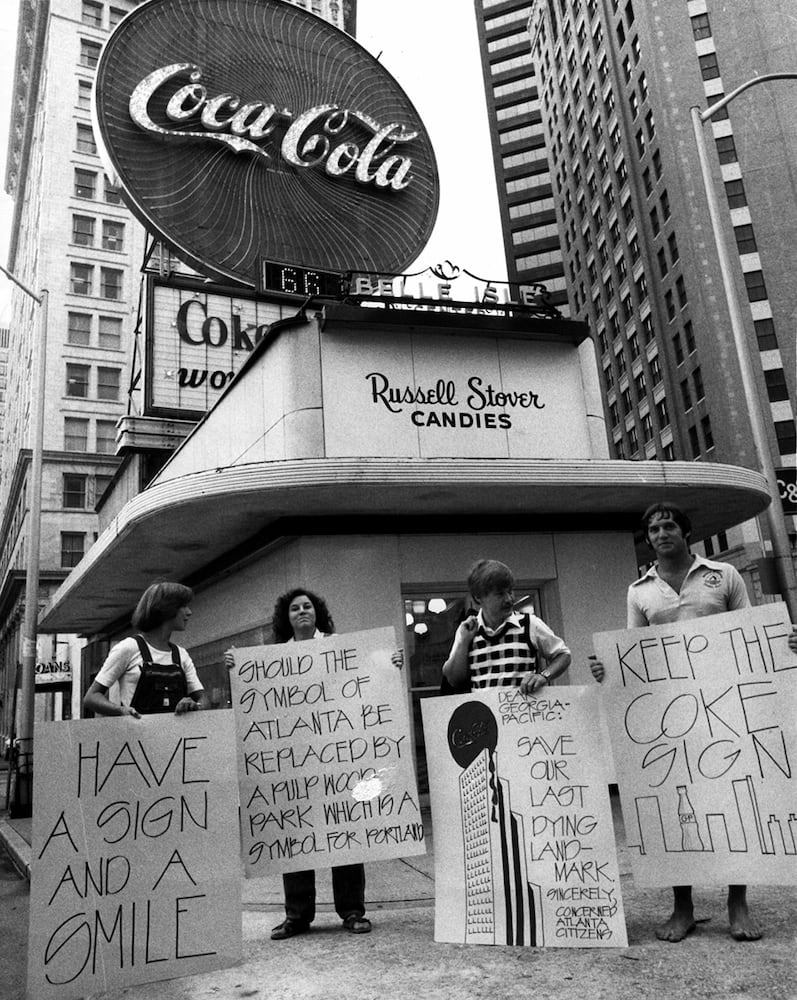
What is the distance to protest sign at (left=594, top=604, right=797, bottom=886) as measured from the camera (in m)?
4.02

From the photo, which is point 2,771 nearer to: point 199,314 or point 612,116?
point 199,314

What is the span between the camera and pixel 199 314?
603 inches

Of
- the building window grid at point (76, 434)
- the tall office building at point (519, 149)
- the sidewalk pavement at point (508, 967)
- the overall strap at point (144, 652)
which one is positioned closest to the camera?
the sidewalk pavement at point (508, 967)

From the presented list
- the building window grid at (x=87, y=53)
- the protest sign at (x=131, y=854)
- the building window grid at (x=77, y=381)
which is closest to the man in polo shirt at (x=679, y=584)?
the protest sign at (x=131, y=854)

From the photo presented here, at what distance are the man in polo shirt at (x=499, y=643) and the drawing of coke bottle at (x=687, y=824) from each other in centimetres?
86

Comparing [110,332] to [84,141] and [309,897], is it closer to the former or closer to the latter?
[84,141]

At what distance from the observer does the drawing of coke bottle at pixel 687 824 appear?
13.5 ft

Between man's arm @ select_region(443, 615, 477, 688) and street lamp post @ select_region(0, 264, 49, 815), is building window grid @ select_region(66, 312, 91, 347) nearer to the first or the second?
street lamp post @ select_region(0, 264, 49, 815)

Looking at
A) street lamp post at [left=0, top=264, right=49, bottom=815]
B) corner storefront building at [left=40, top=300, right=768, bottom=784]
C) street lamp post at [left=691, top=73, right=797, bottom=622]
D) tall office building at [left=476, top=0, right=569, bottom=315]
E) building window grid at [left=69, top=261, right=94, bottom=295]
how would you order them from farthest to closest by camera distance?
tall office building at [left=476, top=0, right=569, bottom=315] → building window grid at [left=69, top=261, right=94, bottom=295] → street lamp post at [left=0, top=264, right=49, bottom=815] → street lamp post at [left=691, top=73, right=797, bottom=622] → corner storefront building at [left=40, top=300, right=768, bottom=784]

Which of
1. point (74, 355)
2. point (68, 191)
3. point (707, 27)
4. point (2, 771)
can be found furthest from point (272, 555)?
point (707, 27)

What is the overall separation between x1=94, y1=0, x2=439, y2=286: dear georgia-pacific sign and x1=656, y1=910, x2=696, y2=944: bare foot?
554 inches

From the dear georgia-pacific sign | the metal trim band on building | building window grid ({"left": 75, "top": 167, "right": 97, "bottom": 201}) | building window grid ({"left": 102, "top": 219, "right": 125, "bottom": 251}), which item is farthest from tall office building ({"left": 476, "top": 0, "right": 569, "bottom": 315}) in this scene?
the metal trim band on building

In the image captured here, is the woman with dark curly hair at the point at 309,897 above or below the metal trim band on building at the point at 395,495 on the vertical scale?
below

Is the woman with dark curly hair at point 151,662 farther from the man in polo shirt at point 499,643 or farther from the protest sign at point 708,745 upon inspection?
the protest sign at point 708,745
